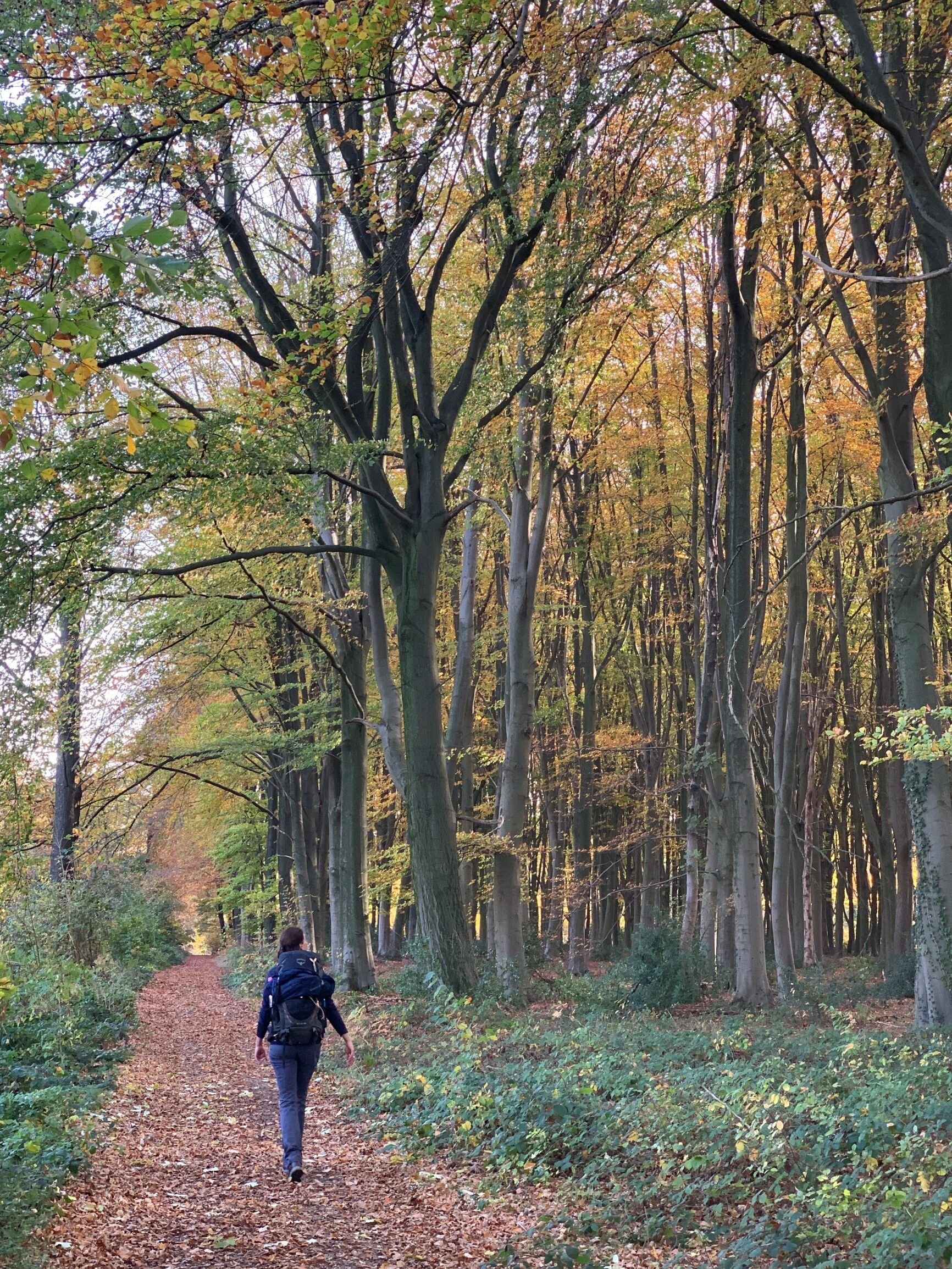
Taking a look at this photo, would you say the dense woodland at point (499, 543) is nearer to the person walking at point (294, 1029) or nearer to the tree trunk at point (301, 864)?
the tree trunk at point (301, 864)

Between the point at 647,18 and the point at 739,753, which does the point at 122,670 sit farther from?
the point at 647,18

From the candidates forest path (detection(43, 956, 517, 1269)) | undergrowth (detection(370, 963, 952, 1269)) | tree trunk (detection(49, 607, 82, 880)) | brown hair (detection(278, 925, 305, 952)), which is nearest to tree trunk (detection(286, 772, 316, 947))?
tree trunk (detection(49, 607, 82, 880))

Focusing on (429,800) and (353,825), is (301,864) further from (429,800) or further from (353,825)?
(429,800)

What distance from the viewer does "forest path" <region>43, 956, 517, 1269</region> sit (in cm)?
559

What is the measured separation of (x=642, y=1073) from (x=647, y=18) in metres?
9.10

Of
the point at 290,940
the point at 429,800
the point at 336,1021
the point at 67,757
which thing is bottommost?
the point at 336,1021

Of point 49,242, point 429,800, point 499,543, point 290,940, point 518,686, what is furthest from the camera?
point 499,543

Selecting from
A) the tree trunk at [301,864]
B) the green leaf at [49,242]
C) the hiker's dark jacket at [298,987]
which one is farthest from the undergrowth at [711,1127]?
the tree trunk at [301,864]

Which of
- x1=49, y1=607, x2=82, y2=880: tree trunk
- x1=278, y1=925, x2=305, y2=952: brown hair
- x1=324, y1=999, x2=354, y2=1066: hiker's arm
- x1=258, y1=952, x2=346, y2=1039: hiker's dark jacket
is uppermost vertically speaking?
x1=49, y1=607, x2=82, y2=880: tree trunk

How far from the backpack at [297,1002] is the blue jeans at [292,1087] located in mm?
71

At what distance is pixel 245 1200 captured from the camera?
6.78 meters

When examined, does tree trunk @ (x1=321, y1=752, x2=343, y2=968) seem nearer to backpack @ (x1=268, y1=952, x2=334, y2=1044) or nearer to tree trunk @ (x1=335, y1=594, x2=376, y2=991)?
tree trunk @ (x1=335, y1=594, x2=376, y2=991)

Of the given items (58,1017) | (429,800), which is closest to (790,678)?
(429,800)

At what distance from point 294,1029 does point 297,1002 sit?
187mm
